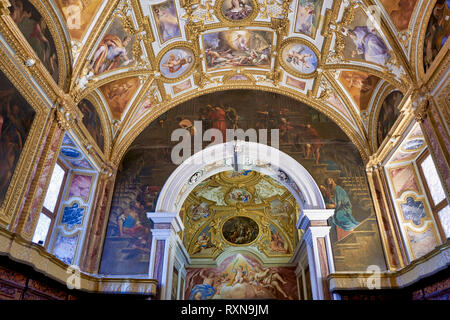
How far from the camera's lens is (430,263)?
7641 mm

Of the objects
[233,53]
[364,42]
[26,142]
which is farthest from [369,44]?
[26,142]

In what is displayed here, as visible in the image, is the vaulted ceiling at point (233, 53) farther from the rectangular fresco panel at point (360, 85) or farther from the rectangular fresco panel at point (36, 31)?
the rectangular fresco panel at point (36, 31)

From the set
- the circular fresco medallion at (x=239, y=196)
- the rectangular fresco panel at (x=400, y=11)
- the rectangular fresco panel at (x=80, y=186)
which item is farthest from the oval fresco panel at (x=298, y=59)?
the rectangular fresco panel at (x=80, y=186)

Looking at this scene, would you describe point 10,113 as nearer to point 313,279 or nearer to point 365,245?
point 313,279

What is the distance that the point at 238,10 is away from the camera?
10234 millimetres

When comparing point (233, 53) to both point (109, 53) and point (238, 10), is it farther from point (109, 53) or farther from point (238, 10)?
point (109, 53)

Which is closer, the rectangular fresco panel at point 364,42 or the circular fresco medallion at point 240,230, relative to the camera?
the rectangular fresco panel at point 364,42

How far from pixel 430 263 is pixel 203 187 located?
38.6 ft

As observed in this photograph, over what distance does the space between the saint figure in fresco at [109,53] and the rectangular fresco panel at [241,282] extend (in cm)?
1168

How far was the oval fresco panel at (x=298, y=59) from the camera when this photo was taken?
36.3ft

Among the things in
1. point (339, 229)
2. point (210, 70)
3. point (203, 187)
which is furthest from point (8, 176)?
point (203, 187)

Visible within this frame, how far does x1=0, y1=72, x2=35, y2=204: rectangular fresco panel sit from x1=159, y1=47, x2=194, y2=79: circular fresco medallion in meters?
5.45

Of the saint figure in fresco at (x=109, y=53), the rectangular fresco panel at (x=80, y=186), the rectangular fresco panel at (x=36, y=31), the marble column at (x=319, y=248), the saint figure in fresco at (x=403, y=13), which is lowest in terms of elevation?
the marble column at (x=319, y=248)

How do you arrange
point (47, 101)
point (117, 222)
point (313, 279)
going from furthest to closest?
1. point (117, 222)
2. point (313, 279)
3. point (47, 101)
